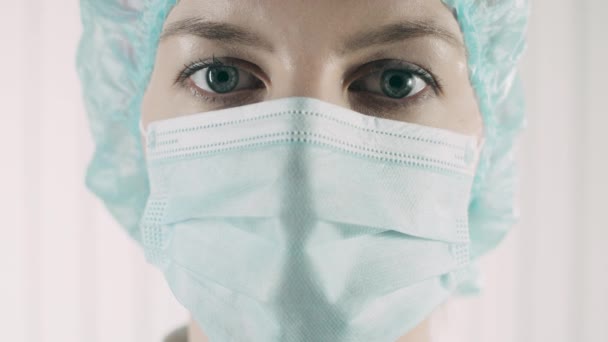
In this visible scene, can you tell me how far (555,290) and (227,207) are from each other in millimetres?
1625

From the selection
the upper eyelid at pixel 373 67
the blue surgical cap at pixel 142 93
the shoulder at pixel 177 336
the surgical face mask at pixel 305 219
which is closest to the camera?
the surgical face mask at pixel 305 219

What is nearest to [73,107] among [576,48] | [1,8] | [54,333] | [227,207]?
[1,8]

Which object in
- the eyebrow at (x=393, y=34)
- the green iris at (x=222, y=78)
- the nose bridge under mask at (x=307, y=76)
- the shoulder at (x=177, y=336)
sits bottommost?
the shoulder at (x=177, y=336)

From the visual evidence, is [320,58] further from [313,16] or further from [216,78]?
[216,78]

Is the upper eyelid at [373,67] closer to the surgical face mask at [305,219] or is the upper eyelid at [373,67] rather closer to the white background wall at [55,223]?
the surgical face mask at [305,219]

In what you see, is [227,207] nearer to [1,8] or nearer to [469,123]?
[469,123]

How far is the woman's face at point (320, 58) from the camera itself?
0.96m

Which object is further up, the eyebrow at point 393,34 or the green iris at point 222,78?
the eyebrow at point 393,34

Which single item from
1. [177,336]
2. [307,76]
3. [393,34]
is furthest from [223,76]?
[177,336]

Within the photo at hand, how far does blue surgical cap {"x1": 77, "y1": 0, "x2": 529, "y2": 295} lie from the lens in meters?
1.19

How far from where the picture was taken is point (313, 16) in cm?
95

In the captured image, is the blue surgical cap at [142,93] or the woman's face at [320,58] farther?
the blue surgical cap at [142,93]

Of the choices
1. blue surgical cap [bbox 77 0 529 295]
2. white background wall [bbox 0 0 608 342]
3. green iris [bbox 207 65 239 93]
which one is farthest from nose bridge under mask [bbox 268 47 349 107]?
white background wall [bbox 0 0 608 342]

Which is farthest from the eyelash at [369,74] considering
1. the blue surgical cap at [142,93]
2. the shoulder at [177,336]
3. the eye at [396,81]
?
the shoulder at [177,336]
